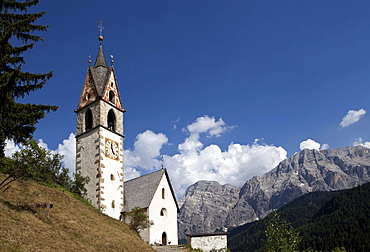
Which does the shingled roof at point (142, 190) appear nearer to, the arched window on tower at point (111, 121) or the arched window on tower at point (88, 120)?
the arched window on tower at point (111, 121)

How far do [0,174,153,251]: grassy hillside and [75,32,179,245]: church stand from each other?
5.01 metres

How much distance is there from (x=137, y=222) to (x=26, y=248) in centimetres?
1628

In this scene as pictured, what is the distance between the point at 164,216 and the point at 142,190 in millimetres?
3438

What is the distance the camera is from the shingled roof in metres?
36.6

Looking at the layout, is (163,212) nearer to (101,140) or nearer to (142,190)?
(142,190)

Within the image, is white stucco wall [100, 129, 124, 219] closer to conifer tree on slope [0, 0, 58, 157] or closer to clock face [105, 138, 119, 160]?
clock face [105, 138, 119, 160]

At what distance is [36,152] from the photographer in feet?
70.0

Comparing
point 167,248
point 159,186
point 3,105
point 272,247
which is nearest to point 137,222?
point 167,248

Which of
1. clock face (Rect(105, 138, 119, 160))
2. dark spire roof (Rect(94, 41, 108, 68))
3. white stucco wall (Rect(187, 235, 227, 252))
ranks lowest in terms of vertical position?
white stucco wall (Rect(187, 235, 227, 252))

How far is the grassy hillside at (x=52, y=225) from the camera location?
60.5 feet

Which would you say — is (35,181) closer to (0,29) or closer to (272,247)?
(0,29)

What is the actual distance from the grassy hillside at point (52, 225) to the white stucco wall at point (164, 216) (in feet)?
15.8

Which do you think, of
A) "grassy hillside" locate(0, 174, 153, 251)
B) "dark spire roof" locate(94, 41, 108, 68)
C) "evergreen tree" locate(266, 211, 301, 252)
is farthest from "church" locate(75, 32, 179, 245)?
"evergreen tree" locate(266, 211, 301, 252)

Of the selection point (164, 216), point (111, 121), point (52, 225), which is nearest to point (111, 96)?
point (111, 121)
